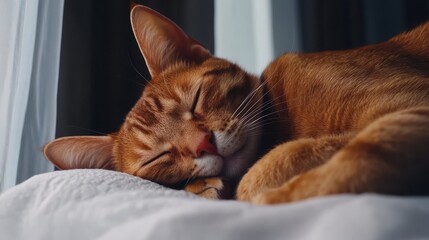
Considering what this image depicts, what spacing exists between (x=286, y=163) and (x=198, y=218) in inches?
12.4

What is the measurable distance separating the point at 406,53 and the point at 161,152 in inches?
26.2

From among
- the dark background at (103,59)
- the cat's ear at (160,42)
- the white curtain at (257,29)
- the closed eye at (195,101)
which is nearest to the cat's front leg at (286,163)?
the closed eye at (195,101)

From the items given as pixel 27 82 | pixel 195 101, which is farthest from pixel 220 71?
pixel 27 82

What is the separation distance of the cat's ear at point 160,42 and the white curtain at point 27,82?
442 millimetres

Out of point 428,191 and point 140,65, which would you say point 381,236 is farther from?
point 140,65

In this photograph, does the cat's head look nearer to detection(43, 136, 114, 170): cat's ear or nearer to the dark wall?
detection(43, 136, 114, 170): cat's ear

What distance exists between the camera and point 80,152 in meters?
1.34

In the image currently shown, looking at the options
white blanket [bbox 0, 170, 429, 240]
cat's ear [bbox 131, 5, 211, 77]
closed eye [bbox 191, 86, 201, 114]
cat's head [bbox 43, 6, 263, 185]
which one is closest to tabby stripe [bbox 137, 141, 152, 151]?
cat's head [bbox 43, 6, 263, 185]

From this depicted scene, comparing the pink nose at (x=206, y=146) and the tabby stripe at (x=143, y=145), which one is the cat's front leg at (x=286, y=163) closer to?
the pink nose at (x=206, y=146)

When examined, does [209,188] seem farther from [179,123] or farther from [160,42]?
[160,42]

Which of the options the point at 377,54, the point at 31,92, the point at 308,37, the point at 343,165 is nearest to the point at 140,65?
the point at 31,92

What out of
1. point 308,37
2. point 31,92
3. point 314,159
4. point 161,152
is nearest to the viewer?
point 314,159

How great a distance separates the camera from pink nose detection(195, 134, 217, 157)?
1.03m

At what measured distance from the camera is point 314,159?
2.72 feet
